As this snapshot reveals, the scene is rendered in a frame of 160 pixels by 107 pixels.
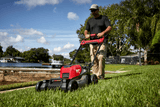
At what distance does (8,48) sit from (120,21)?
413ft

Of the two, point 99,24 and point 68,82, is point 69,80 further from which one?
point 99,24

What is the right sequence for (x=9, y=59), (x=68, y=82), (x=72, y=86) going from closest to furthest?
1. (x=72, y=86)
2. (x=68, y=82)
3. (x=9, y=59)

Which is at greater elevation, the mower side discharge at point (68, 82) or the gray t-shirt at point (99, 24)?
the gray t-shirt at point (99, 24)

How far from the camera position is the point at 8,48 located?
126 metres

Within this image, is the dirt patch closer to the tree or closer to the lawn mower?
the lawn mower

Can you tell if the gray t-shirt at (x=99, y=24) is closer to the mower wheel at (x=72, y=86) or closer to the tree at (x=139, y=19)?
the mower wheel at (x=72, y=86)

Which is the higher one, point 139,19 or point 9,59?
point 139,19

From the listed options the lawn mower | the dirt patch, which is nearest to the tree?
the dirt patch

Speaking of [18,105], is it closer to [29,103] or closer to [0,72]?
[29,103]

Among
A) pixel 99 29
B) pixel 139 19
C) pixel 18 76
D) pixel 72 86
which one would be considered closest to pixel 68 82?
pixel 72 86

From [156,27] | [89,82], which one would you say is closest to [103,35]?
[89,82]

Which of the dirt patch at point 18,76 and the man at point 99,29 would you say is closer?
the man at point 99,29

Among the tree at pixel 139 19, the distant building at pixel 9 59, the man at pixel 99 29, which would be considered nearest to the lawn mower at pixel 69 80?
the man at pixel 99 29

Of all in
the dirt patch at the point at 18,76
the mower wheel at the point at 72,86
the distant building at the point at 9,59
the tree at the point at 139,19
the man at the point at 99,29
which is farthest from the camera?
the distant building at the point at 9,59
